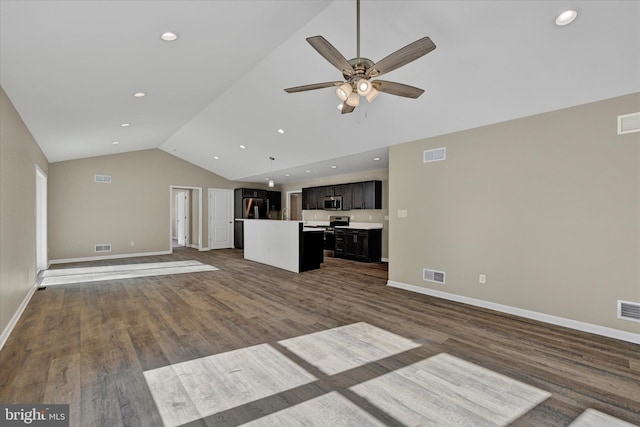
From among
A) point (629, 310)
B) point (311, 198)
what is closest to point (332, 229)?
point (311, 198)

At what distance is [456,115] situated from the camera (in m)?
3.91

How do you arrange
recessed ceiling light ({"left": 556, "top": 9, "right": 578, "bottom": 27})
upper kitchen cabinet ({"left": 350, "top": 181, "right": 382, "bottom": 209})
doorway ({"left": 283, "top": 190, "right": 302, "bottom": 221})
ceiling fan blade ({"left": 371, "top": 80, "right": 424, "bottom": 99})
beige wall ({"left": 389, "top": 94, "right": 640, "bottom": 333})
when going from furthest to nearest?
doorway ({"left": 283, "top": 190, "right": 302, "bottom": 221})
upper kitchen cabinet ({"left": 350, "top": 181, "right": 382, "bottom": 209})
beige wall ({"left": 389, "top": 94, "right": 640, "bottom": 333})
ceiling fan blade ({"left": 371, "top": 80, "right": 424, "bottom": 99})
recessed ceiling light ({"left": 556, "top": 9, "right": 578, "bottom": 27})

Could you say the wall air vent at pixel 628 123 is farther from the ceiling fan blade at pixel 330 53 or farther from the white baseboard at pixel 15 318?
the white baseboard at pixel 15 318

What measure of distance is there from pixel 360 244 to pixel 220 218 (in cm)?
552

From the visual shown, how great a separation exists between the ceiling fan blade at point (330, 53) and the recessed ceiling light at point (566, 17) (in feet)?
5.76

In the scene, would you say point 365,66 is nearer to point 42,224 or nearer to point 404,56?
point 404,56

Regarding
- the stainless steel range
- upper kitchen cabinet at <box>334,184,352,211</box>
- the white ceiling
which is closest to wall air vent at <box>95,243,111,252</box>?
the white ceiling

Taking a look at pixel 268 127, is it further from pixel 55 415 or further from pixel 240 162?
pixel 55 415

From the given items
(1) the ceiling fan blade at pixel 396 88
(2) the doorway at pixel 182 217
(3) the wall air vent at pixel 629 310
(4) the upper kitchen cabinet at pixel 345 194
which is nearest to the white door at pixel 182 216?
(2) the doorway at pixel 182 217

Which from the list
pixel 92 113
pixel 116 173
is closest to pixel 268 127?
pixel 92 113

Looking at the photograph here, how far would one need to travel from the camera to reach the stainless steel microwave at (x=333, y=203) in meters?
8.55

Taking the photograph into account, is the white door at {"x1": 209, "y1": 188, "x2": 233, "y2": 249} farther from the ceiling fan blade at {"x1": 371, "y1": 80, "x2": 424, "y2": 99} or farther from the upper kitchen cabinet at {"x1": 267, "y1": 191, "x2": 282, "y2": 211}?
the ceiling fan blade at {"x1": 371, "y1": 80, "x2": 424, "y2": 99}

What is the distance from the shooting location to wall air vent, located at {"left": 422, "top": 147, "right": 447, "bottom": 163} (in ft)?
14.5

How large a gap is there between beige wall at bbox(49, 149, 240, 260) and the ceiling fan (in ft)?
25.8
